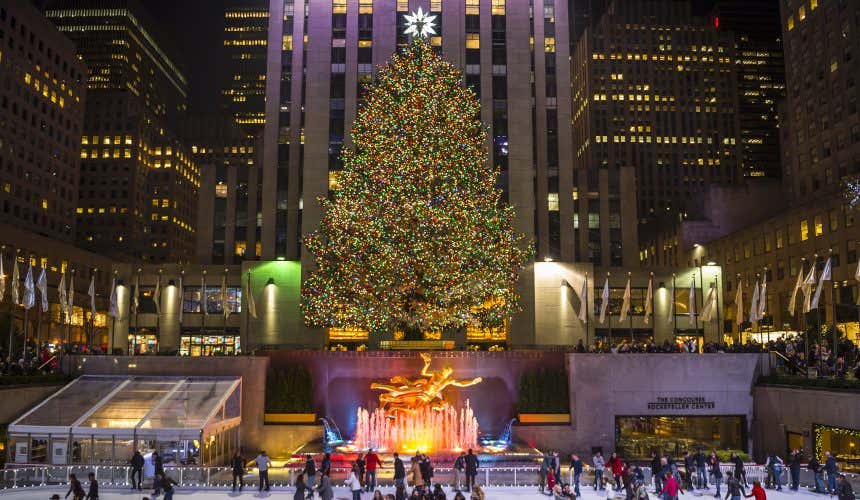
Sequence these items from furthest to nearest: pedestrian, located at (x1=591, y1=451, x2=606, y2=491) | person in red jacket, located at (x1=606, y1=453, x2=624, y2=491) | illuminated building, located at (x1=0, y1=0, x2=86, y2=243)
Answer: illuminated building, located at (x1=0, y1=0, x2=86, y2=243), pedestrian, located at (x1=591, y1=451, x2=606, y2=491), person in red jacket, located at (x1=606, y1=453, x2=624, y2=491)

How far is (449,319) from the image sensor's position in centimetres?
4275

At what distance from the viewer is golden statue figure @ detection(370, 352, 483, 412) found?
37250 mm

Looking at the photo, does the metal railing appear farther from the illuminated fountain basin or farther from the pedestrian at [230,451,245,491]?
the illuminated fountain basin

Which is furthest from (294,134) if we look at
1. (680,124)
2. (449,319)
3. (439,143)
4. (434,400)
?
(680,124)

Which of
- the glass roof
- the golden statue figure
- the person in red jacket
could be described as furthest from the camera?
the golden statue figure

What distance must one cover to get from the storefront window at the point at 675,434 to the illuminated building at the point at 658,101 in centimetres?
12830

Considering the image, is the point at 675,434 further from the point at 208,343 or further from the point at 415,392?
the point at 208,343

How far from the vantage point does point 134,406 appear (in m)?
34.7

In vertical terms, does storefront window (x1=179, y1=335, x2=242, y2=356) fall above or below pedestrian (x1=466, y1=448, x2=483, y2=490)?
above

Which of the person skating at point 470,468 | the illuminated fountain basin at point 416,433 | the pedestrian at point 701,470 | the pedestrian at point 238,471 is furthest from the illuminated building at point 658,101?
the pedestrian at point 238,471

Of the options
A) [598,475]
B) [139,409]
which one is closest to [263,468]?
[139,409]

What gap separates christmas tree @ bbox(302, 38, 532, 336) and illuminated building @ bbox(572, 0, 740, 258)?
128356 mm

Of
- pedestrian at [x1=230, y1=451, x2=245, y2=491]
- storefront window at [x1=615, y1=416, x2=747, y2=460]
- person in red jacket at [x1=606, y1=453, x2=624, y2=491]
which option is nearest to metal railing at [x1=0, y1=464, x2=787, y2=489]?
pedestrian at [x1=230, y1=451, x2=245, y2=491]

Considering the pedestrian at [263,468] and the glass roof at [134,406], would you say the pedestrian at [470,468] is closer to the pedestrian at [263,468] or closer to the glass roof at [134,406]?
the pedestrian at [263,468]
